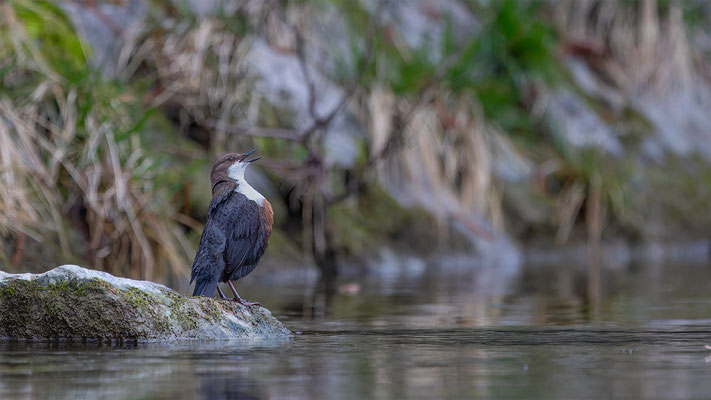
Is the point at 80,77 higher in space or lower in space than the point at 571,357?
higher

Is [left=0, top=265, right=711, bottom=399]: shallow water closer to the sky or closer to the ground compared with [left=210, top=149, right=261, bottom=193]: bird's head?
closer to the ground

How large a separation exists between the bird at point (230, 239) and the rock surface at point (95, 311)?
35 cm

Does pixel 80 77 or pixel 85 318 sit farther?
pixel 80 77

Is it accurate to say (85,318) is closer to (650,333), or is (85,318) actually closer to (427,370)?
(427,370)

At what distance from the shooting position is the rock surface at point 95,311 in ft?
14.3

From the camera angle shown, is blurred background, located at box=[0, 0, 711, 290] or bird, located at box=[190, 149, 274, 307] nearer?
bird, located at box=[190, 149, 274, 307]

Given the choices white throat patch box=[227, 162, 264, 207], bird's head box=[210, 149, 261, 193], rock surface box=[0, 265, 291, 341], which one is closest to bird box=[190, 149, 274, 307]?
white throat patch box=[227, 162, 264, 207]

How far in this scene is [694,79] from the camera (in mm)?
15109

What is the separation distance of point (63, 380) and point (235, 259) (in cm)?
168

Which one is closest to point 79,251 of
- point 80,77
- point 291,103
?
point 80,77

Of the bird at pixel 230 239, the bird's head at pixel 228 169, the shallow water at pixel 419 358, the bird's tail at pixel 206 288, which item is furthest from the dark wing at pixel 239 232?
the shallow water at pixel 419 358

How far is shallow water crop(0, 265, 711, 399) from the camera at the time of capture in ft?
10.2

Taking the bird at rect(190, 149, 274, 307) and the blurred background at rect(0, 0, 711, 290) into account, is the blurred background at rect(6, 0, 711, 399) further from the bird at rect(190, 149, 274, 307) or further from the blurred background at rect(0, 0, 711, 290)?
the bird at rect(190, 149, 274, 307)

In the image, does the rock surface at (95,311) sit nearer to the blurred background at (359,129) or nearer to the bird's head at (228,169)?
the bird's head at (228,169)
